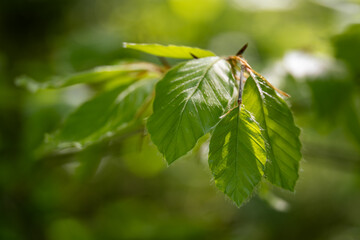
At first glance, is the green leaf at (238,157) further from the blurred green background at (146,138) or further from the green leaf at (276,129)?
the blurred green background at (146,138)

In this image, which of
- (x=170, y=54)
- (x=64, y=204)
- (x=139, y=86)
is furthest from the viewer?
(x=64, y=204)

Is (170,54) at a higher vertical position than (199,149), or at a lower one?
higher

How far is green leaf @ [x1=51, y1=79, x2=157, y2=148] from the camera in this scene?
2.80 ft

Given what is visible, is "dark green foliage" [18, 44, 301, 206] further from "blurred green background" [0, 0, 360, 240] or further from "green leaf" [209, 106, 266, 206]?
"blurred green background" [0, 0, 360, 240]

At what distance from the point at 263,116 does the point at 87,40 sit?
4.83ft

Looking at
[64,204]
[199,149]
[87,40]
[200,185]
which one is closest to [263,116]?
[199,149]

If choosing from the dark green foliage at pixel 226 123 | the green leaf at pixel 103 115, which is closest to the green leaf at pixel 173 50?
the dark green foliage at pixel 226 123

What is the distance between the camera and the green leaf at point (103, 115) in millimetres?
854

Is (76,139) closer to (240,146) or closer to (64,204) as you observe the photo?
(240,146)

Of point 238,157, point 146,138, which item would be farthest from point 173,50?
point 146,138

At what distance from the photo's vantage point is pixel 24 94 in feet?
6.43

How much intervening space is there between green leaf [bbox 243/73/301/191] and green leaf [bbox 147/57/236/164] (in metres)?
0.04

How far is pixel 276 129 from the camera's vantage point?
2.18 feet

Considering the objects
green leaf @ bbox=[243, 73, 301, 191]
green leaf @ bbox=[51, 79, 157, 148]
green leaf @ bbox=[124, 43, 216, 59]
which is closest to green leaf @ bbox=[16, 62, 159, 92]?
green leaf @ bbox=[51, 79, 157, 148]
